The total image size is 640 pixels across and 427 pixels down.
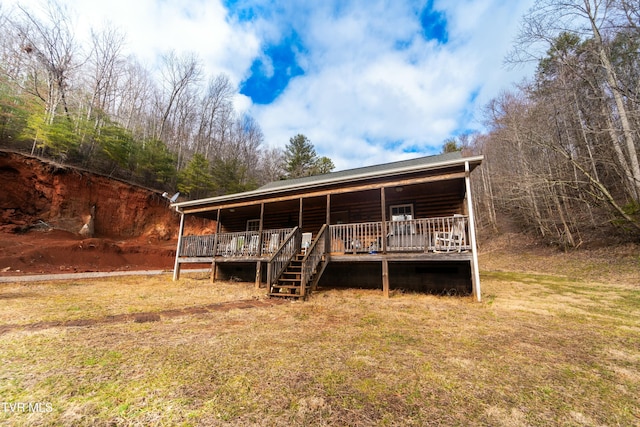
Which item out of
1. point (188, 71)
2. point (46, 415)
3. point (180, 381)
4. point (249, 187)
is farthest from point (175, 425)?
point (188, 71)

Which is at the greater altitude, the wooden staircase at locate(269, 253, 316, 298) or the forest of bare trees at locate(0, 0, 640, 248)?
the forest of bare trees at locate(0, 0, 640, 248)

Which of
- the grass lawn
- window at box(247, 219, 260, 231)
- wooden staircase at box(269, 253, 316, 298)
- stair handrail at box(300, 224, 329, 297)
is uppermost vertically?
window at box(247, 219, 260, 231)

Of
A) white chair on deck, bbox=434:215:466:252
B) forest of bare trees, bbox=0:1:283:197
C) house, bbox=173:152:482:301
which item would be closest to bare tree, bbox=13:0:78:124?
forest of bare trees, bbox=0:1:283:197

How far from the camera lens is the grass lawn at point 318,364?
2.30m

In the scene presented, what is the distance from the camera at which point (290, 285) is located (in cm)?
795

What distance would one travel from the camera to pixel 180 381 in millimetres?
2803

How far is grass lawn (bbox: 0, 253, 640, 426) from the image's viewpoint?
230cm

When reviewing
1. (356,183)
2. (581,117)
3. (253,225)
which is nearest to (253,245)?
(253,225)

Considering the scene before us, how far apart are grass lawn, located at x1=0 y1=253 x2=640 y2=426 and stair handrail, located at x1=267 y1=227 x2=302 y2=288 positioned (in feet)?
4.76

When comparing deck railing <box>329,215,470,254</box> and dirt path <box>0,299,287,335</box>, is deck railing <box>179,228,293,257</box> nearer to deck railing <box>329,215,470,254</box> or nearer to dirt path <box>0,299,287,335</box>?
deck railing <box>329,215,470,254</box>

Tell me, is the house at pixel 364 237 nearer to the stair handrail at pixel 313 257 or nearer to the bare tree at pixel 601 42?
the stair handrail at pixel 313 257

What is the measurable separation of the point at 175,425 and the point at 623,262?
58.3 feet

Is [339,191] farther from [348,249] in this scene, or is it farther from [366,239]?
[348,249]

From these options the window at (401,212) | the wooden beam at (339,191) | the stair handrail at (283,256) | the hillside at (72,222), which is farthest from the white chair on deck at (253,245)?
the hillside at (72,222)
